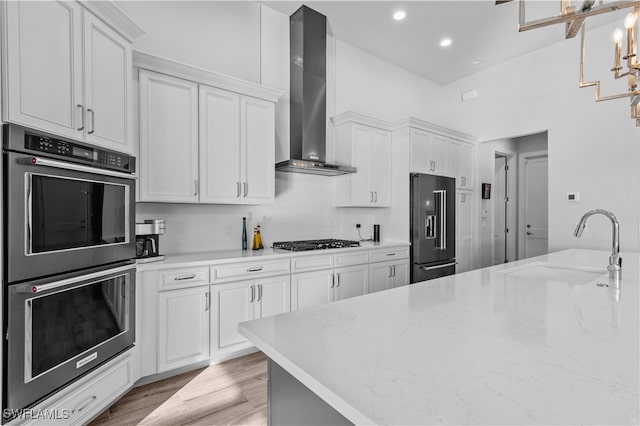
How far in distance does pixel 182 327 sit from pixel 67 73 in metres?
1.72

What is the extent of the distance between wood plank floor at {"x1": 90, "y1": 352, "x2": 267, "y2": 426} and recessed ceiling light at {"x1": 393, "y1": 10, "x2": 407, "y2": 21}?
3.78 m

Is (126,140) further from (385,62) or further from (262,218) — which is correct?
(385,62)

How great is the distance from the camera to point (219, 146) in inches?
108

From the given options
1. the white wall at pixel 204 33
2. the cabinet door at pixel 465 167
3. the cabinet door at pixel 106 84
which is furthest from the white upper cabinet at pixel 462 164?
the cabinet door at pixel 106 84

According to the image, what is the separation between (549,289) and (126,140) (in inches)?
97.3

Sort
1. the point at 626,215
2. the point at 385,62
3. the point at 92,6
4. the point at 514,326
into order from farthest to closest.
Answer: the point at 385,62 < the point at 626,215 < the point at 92,6 < the point at 514,326

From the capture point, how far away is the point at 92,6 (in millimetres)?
1748

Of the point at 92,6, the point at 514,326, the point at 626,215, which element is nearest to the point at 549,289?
the point at 514,326

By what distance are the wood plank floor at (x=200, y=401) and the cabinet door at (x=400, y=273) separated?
1.91m

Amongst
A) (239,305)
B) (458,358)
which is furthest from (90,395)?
(458,358)

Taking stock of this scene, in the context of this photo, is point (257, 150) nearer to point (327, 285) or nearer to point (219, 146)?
point (219, 146)

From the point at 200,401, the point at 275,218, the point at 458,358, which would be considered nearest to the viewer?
the point at 458,358

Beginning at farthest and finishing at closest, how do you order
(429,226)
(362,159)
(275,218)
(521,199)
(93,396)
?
(521,199), (429,226), (362,159), (275,218), (93,396)

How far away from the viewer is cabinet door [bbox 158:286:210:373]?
7.41ft
